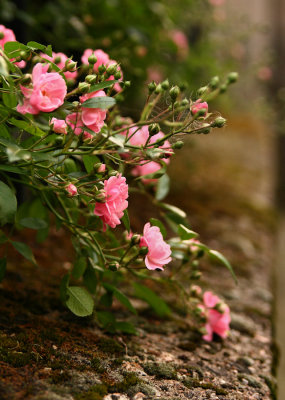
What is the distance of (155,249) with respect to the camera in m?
0.84

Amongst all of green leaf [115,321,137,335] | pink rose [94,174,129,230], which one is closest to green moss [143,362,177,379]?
green leaf [115,321,137,335]

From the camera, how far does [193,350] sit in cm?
111

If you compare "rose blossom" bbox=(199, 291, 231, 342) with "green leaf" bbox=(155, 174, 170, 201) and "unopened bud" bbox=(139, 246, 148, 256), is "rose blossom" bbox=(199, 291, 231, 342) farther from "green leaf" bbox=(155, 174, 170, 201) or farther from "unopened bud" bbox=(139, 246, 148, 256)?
"unopened bud" bbox=(139, 246, 148, 256)

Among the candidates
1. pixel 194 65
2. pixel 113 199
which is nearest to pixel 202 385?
pixel 113 199

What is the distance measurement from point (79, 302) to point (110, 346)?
0.15 metres

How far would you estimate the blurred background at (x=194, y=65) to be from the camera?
5.86 ft

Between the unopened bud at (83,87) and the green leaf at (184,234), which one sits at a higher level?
the green leaf at (184,234)

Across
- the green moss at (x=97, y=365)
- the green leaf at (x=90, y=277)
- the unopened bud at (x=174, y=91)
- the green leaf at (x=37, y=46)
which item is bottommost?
the green moss at (x=97, y=365)

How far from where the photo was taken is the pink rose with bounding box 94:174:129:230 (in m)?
0.79

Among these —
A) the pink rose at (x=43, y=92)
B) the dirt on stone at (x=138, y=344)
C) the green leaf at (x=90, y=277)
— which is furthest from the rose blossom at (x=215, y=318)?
the pink rose at (x=43, y=92)

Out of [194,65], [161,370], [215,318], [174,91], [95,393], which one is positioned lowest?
[95,393]

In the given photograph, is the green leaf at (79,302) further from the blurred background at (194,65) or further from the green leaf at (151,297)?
the blurred background at (194,65)

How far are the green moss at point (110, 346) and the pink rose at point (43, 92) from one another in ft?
1.75

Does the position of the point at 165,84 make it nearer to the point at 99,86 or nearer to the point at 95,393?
the point at 99,86
